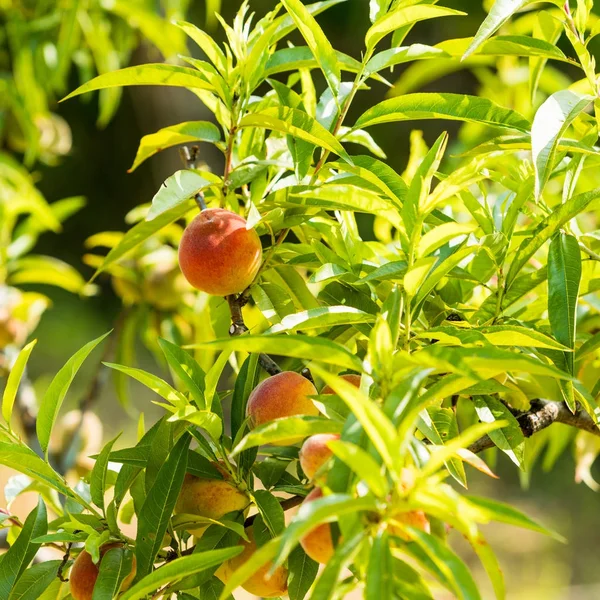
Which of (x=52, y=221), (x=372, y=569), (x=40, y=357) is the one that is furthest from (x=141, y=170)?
(x=372, y=569)

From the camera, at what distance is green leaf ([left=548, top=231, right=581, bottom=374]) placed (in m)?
0.47

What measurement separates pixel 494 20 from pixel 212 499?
1.09 ft

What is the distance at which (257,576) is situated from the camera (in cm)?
47

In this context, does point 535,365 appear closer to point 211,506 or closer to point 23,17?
point 211,506

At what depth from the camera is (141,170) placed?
4.82 meters

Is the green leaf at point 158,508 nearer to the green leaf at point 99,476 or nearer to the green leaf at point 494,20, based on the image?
the green leaf at point 99,476

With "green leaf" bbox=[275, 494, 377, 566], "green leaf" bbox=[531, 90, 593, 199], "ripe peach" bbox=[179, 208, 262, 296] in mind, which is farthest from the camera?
"ripe peach" bbox=[179, 208, 262, 296]

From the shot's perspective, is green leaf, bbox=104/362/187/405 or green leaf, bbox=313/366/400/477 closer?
green leaf, bbox=313/366/400/477

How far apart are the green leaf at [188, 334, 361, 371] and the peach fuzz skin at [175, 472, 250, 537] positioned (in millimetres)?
152

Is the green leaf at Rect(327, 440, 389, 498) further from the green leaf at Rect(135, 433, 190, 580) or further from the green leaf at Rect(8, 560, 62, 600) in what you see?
the green leaf at Rect(8, 560, 62, 600)

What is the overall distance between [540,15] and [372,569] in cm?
48

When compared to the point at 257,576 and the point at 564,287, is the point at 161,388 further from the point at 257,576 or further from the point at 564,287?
the point at 564,287

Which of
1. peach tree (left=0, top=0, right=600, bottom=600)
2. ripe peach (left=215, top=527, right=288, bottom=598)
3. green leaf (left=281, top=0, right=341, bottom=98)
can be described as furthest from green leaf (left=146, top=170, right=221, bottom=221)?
ripe peach (left=215, top=527, right=288, bottom=598)

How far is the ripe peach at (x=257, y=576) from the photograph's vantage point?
0.47 m
